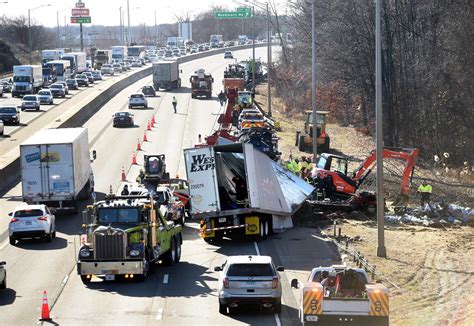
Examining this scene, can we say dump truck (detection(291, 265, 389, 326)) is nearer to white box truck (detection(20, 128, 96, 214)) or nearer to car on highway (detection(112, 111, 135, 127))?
white box truck (detection(20, 128, 96, 214))

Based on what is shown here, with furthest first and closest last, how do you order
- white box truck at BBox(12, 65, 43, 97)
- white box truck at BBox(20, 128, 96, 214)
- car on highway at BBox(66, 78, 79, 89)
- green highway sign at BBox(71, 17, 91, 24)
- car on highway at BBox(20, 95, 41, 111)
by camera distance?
green highway sign at BBox(71, 17, 91, 24), car on highway at BBox(66, 78, 79, 89), white box truck at BBox(12, 65, 43, 97), car on highway at BBox(20, 95, 41, 111), white box truck at BBox(20, 128, 96, 214)

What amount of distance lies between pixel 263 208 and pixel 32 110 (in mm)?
58718

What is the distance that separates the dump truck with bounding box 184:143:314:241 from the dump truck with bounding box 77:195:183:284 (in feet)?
16.8

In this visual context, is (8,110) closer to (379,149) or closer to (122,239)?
(379,149)

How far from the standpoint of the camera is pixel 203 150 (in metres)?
37.0

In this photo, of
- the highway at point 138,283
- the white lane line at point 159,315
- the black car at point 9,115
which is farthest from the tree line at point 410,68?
the white lane line at point 159,315

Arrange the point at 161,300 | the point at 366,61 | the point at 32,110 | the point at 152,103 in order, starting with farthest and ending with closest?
the point at 152,103
the point at 32,110
the point at 366,61
the point at 161,300

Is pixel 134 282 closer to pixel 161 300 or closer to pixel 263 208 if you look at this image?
pixel 161 300

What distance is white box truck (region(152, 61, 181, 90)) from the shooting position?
114 m

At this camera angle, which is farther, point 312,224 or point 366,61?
point 366,61

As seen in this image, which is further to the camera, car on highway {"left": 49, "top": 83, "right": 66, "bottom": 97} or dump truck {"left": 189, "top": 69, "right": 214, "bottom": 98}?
car on highway {"left": 49, "top": 83, "right": 66, "bottom": 97}

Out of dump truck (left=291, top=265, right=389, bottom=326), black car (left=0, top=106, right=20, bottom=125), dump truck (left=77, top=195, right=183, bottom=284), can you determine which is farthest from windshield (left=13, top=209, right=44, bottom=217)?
black car (left=0, top=106, right=20, bottom=125)

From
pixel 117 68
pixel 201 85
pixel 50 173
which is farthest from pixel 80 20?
pixel 50 173

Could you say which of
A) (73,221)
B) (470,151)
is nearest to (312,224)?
(73,221)
